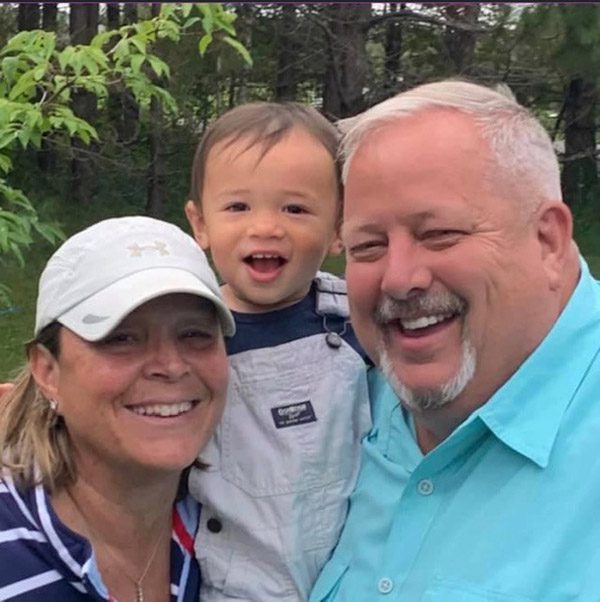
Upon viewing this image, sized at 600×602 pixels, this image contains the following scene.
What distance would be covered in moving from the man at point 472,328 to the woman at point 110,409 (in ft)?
1.13

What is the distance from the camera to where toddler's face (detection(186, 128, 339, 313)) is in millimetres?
2570

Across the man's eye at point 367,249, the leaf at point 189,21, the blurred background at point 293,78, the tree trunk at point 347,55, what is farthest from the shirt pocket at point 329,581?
the tree trunk at point 347,55

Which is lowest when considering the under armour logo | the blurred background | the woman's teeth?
the blurred background

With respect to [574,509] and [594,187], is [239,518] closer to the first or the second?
[574,509]

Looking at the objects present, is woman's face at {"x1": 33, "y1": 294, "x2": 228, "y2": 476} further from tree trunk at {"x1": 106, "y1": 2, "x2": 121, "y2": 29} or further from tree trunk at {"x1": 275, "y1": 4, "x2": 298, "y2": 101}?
tree trunk at {"x1": 106, "y1": 2, "x2": 121, "y2": 29}

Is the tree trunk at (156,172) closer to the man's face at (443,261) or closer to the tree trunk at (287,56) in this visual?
the tree trunk at (287,56)

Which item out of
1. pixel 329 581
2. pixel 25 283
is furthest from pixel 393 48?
pixel 329 581

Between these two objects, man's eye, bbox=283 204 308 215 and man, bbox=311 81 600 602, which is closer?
man, bbox=311 81 600 602

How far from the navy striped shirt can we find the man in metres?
0.53

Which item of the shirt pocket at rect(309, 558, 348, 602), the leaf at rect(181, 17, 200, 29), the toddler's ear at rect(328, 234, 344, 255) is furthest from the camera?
the leaf at rect(181, 17, 200, 29)

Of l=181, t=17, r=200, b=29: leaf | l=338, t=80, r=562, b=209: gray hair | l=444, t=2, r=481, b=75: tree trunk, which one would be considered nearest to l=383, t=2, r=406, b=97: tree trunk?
l=444, t=2, r=481, b=75: tree trunk

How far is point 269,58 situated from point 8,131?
11.1m

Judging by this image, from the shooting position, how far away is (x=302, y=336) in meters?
2.51

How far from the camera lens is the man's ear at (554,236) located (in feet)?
6.64
